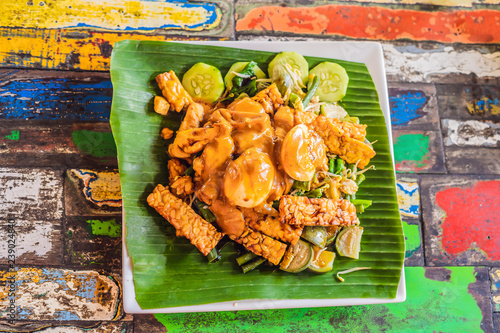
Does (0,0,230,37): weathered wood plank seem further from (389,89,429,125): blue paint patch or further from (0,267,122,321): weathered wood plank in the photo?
(0,267,122,321): weathered wood plank

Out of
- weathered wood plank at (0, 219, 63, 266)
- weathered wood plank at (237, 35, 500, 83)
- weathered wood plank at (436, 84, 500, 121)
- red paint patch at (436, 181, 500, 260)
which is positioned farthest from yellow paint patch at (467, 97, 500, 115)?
weathered wood plank at (0, 219, 63, 266)

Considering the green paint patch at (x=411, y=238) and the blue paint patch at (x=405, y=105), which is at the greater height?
the blue paint patch at (x=405, y=105)

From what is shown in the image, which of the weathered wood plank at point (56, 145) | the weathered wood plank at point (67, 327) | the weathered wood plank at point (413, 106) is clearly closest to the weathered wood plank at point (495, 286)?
the weathered wood plank at point (413, 106)

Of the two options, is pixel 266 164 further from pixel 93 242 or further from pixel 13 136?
pixel 13 136

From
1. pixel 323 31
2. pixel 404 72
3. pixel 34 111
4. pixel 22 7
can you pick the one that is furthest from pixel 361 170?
pixel 22 7

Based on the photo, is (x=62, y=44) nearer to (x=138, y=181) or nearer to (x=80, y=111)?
(x=80, y=111)

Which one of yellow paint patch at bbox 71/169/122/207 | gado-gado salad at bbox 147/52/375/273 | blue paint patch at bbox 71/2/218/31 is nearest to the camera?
gado-gado salad at bbox 147/52/375/273

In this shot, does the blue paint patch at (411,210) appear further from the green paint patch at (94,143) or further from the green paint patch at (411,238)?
the green paint patch at (94,143)

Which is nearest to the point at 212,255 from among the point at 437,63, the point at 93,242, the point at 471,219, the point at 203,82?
the point at 93,242
